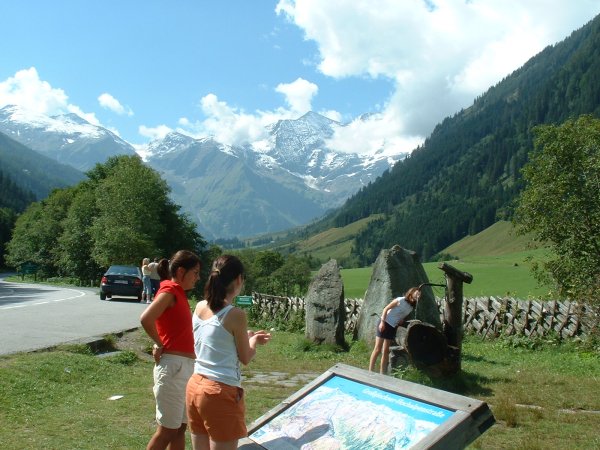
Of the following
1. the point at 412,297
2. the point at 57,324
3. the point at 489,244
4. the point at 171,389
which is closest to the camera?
the point at 171,389

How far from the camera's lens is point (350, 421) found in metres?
4.58

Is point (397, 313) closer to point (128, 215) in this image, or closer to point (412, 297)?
point (412, 297)

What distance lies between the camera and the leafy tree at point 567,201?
21.7 meters

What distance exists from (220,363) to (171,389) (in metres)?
1.00

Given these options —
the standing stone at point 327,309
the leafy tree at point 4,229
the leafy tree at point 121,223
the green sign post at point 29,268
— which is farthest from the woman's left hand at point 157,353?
the leafy tree at point 4,229

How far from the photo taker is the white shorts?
17.2 ft

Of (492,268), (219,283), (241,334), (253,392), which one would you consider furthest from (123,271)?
(492,268)

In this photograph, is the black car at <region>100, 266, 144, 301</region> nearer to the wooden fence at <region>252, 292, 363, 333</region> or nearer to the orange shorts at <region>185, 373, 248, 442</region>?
the wooden fence at <region>252, 292, 363, 333</region>

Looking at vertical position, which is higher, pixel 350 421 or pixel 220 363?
pixel 220 363

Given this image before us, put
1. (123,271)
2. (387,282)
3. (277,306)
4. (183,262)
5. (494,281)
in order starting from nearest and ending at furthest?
(183,262)
(387,282)
(277,306)
(123,271)
(494,281)

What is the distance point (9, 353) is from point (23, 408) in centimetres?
367

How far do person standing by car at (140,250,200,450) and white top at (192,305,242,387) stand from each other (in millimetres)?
787

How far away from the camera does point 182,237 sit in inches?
2504

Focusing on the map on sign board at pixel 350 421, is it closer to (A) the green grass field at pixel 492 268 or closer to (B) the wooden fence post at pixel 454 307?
(B) the wooden fence post at pixel 454 307
